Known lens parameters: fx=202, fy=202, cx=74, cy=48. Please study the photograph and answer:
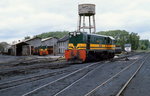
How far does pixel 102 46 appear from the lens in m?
24.2

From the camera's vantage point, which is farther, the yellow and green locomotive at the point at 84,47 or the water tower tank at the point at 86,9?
the water tower tank at the point at 86,9

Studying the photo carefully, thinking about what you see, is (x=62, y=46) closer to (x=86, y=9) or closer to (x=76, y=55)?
(x=86, y=9)

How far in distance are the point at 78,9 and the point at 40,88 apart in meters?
32.3

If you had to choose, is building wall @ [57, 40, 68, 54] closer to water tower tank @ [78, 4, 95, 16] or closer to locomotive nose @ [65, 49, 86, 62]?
water tower tank @ [78, 4, 95, 16]

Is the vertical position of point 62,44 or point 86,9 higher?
point 86,9

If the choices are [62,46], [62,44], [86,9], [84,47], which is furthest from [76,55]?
[62,44]

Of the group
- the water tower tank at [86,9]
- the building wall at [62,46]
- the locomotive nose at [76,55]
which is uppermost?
the water tower tank at [86,9]

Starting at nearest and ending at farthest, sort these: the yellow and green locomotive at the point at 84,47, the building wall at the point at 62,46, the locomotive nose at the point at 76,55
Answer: the locomotive nose at the point at 76,55
the yellow and green locomotive at the point at 84,47
the building wall at the point at 62,46

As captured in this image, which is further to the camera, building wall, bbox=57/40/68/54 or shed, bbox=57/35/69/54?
building wall, bbox=57/40/68/54

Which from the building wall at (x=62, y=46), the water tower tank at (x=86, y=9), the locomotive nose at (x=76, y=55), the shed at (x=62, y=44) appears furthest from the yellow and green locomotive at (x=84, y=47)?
the building wall at (x=62, y=46)

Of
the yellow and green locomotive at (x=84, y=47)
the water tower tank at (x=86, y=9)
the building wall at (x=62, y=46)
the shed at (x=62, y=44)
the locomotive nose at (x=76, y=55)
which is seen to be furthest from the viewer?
the building wall at (x=62, y=46)

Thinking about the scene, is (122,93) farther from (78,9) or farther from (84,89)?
(78,9)

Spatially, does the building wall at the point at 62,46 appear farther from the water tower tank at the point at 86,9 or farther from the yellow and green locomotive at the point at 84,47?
the yellow and green locomotive at the point at 84,47

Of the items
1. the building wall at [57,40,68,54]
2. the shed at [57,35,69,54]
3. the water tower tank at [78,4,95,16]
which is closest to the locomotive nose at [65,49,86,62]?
the water tower tank at [78,4,95,16]
